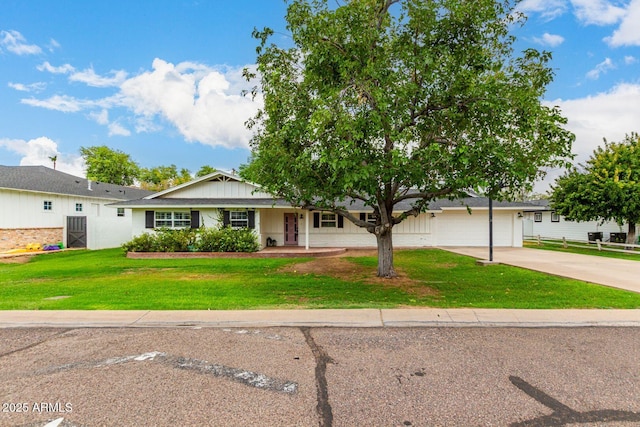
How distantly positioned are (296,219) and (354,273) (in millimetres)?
9449

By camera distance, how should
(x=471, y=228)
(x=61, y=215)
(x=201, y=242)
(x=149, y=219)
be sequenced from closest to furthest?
(x=201, y=242), (x=149, y=219), (x=471, y=228), (x=61, y=215)

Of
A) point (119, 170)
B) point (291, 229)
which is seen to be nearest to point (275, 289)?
point (291, 229)

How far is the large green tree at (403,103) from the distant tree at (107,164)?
46.6 metres

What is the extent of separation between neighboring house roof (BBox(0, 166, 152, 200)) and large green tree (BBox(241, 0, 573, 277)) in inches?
755

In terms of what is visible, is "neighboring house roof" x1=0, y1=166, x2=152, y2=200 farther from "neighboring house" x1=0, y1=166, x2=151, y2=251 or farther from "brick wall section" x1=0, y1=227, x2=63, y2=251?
"brick wall section" x1=0, y1=227, x2=63, y2=251

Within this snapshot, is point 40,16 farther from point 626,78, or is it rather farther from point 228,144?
point 626,78

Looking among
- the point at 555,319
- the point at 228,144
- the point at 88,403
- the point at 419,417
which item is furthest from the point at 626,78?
the point at 228,144

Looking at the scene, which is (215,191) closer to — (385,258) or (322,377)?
(385,258)

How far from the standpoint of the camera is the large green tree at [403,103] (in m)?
7.18

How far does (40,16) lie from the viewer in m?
15.1

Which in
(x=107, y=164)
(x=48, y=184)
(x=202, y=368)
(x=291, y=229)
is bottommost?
(x=202, y=368)

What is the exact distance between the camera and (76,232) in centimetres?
2116

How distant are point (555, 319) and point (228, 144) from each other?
28323 mm

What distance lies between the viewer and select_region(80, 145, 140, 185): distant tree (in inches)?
1796
